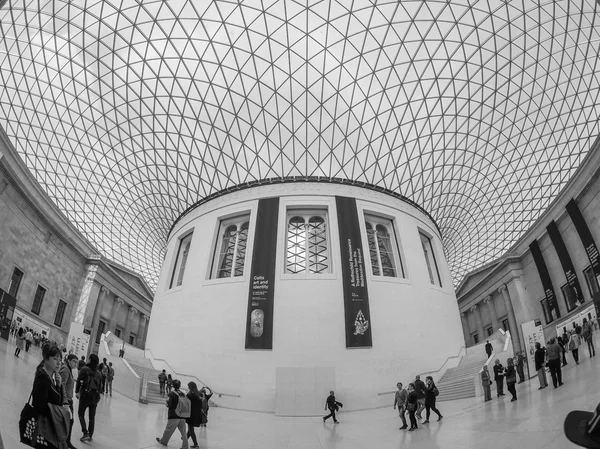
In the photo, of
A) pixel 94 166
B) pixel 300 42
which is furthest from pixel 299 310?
pixel 94 166

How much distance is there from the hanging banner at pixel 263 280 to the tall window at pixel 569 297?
2901 centimetres

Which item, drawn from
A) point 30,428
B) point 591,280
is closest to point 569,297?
point 591,280

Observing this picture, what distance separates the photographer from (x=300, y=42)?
32.1 metres

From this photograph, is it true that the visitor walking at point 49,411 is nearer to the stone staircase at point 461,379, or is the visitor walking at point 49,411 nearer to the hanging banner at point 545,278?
the stone staircase at point 461,379

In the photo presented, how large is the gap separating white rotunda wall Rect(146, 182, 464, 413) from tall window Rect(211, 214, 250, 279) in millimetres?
777

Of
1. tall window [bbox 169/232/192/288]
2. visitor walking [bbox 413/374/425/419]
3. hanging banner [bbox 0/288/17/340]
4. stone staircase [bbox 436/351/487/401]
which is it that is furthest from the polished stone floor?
tall window [bbox 169/232/192/288]

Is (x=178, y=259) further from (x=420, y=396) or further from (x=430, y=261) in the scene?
(x=420, y=396)

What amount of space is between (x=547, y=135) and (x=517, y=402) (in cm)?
3516

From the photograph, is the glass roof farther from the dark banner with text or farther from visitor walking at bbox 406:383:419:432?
visitor walking at bbox 406:383:419:432

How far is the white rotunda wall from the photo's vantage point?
1093 inches

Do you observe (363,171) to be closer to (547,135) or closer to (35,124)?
(547,135)

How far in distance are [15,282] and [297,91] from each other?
30793mm

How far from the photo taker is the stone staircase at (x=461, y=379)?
23.3 m

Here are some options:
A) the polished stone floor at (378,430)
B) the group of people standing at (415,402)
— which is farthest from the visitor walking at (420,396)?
the polished stone floor at (378,430)
